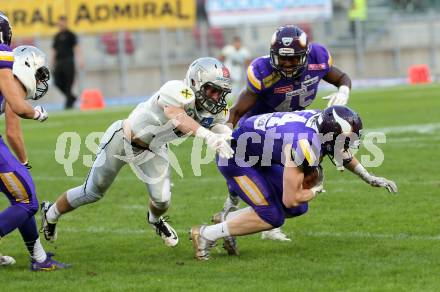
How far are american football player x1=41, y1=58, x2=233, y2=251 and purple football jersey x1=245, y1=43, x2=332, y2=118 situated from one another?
0.86m

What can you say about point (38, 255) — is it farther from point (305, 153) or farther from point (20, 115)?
point (305, 153)

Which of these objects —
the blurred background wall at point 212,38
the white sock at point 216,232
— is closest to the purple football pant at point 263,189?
the white sock at point 216,232

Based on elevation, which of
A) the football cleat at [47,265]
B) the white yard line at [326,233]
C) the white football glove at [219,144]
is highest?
the white football glove at [219,144]

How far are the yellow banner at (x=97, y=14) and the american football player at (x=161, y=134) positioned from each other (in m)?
15.3

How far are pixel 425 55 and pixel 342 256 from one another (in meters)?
19.1

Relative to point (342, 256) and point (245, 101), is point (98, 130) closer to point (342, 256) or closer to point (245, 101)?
point (245, 101)

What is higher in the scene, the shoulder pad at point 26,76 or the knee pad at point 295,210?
the shoulder pad at point 26,76

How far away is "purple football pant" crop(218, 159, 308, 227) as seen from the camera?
19.1 feet

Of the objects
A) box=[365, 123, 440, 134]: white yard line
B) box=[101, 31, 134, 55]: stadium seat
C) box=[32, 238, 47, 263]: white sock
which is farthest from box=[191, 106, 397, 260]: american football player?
box=[101, 31, 134, 55]: stadium seat

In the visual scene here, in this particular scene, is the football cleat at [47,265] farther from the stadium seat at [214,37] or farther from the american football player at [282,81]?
the stadium seat at [214,37]

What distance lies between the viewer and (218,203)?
317 inches

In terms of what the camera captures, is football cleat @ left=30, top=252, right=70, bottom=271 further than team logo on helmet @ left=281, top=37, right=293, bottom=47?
No

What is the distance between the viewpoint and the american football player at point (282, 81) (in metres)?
6.69

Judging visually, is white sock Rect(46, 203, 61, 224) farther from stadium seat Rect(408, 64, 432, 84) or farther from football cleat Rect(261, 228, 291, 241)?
stadium seat Rect(408, 64, 432, 84)
